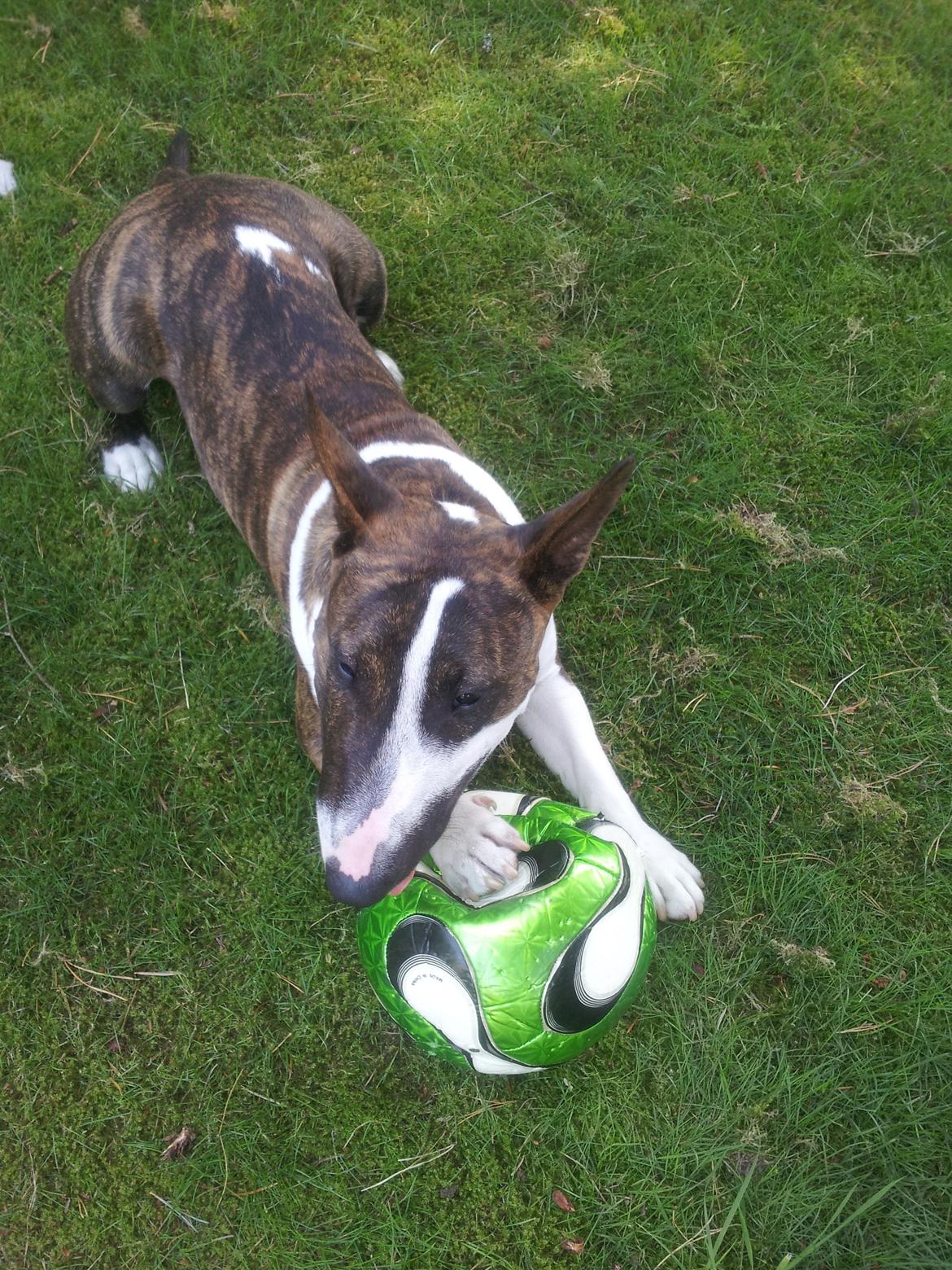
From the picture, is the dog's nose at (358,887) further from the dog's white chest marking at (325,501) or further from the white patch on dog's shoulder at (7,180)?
the white patch on dog's shoulder at (7,180)

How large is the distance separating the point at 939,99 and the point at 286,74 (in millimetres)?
3393

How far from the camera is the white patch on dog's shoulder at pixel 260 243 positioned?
131 inches

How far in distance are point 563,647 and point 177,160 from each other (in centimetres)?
297

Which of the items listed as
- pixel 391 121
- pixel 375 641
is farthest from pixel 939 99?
pixel 375 641

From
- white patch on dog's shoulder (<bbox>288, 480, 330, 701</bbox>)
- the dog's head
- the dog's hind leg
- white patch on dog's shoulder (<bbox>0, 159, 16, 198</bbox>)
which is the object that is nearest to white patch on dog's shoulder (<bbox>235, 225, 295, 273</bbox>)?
white patch on dog's shoulder (<bbox>288, 480, 330, 701</bbox>)

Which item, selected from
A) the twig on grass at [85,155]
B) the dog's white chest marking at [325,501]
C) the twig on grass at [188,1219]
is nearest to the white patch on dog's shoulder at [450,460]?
the dog's white chest marking at [325,501]

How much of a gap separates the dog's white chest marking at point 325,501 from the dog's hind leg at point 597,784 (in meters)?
0.69

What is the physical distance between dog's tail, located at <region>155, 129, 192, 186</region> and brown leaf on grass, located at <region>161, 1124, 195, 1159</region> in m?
3.97

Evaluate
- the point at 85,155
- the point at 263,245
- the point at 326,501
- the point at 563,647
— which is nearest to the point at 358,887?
the point at 326,501

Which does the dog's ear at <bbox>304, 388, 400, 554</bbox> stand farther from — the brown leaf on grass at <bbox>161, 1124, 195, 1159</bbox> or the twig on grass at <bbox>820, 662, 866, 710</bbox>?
the brown leaf on grass at <bbox>161, 1124, 195, 1159</bbox>

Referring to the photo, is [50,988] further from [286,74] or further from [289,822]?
[286,74]

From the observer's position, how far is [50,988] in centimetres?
352

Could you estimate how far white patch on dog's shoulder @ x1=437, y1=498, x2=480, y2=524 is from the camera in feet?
8.82

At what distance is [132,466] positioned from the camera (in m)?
4.15
